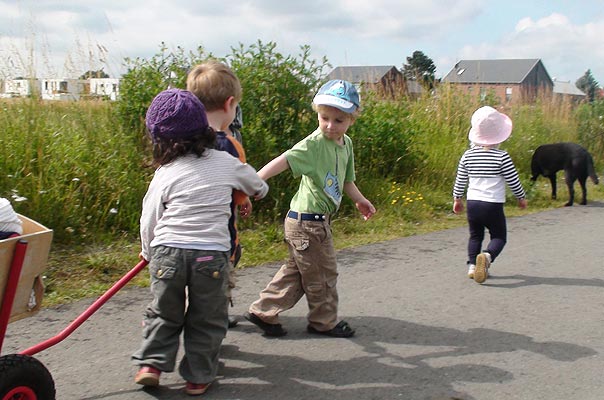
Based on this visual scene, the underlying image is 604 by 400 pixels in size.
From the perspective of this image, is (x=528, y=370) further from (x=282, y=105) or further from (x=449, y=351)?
(x=282, y=105)

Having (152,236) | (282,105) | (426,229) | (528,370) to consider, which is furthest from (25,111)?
(528,370)

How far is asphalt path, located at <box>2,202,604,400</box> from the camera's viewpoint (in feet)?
11.4

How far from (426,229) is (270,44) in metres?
2.92

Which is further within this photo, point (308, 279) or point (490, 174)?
point (490, 174)

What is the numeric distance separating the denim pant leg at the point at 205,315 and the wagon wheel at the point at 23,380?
0.69 metres

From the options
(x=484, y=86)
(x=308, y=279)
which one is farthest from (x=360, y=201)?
(x=484, y=86)

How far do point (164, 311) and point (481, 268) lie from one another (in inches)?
122

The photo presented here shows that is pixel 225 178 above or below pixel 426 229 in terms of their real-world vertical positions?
above

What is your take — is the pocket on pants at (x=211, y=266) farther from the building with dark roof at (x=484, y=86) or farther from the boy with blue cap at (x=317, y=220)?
the building with dark roof at (x=484, y=86)

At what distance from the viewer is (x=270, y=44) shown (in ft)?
25.2

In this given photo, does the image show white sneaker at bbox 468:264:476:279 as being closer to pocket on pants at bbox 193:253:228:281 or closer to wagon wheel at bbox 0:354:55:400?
pocket on pants at bbox 193:253:228:281

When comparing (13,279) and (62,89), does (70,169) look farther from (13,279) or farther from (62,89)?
(13,279)

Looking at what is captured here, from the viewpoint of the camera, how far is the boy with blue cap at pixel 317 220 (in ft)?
13.1

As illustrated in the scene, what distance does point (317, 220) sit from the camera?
409 centimetres
